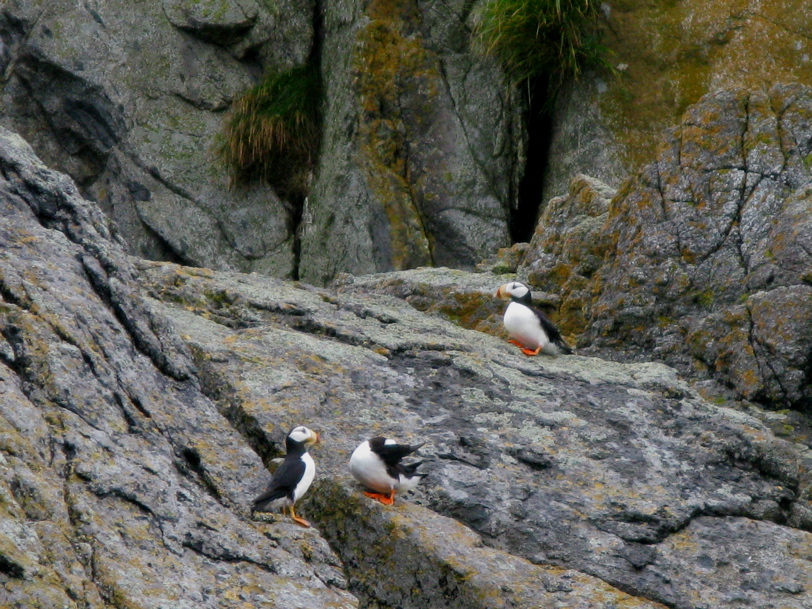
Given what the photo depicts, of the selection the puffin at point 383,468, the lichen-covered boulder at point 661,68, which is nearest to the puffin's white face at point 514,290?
the puffin at point 383,468

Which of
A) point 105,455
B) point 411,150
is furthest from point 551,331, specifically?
point 411,150

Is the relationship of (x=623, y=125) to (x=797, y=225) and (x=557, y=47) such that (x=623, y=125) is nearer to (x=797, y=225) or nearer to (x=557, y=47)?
(x=557, y=47)

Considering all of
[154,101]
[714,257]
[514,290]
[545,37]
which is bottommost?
[514,290]

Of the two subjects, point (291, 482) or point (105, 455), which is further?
point (291, 482)

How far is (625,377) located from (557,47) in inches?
258

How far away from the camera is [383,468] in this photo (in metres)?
4.97

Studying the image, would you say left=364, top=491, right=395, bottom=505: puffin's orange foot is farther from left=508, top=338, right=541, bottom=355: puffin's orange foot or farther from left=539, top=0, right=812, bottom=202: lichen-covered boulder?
left=539, top=0, right=812, bottom=202: lichen-covered boulder

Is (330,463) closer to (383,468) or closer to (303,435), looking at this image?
(303,435)

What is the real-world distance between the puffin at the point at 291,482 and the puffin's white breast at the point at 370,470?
21 centimetres

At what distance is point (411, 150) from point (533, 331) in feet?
19.1

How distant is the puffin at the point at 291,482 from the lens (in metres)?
4.86

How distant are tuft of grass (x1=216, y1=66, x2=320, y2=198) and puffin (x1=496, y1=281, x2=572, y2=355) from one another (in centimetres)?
655

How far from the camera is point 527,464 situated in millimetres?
5727

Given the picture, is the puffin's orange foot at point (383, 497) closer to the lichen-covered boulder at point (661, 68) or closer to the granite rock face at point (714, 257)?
the granite rock face at point (714, 257)
